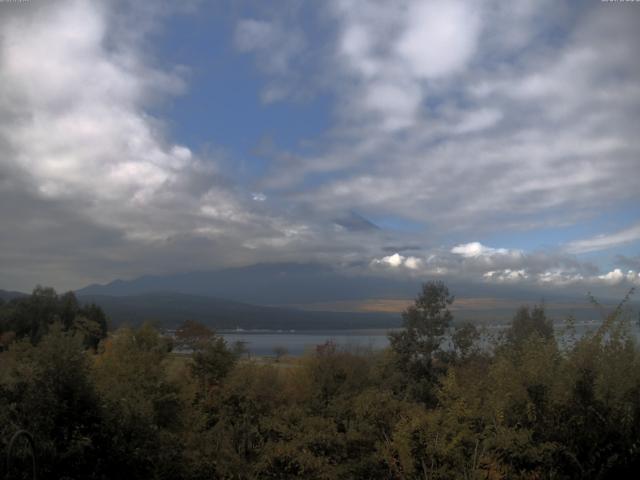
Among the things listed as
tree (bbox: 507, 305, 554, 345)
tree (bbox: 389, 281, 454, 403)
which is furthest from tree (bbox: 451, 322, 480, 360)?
tree (bbox: 507, 305, 554, 345)

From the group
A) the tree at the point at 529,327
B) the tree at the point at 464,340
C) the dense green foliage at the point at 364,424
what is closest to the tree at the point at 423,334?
the tree at the point at 464,340

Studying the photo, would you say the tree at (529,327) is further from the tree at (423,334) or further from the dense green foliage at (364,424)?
the tree at (423,334)

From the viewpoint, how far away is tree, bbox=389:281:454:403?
26.5 m

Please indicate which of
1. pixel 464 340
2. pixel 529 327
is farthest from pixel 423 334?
pixel 529 327

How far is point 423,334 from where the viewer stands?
2750 centimetres

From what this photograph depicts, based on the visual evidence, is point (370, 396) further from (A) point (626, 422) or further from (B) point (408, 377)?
(B) point (408, 377)

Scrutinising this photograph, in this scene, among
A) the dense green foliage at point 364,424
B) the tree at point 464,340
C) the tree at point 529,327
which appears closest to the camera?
the dense green foliage at point 364,424

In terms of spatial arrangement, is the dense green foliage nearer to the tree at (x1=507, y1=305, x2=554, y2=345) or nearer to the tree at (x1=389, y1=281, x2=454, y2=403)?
the tree at (x1=507, y1=305, x2=554, y2=345)

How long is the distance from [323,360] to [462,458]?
40.3 feet

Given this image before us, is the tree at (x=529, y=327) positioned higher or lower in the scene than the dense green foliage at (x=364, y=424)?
higher

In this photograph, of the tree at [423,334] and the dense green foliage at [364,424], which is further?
the tree at [423,334]

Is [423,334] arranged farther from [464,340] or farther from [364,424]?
[364,424]

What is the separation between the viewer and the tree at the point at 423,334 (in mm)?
26453

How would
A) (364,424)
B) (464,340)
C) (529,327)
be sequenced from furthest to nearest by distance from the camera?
(464,340) < (529,327) < (364,424)
